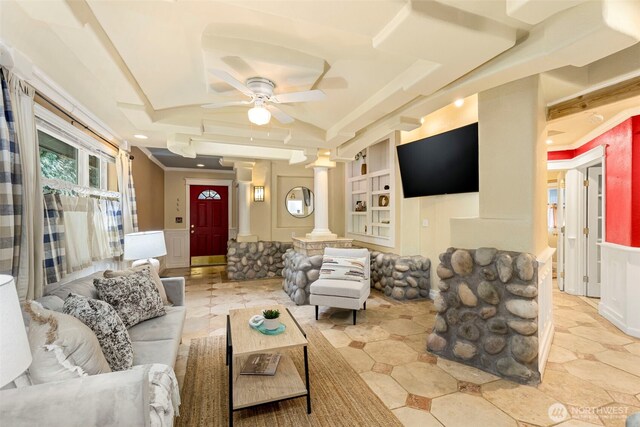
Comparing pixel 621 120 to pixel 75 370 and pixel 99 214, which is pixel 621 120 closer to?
pixel 75 370

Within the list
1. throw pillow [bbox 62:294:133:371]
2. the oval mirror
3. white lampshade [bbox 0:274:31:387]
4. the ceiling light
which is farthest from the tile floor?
the oval mirror

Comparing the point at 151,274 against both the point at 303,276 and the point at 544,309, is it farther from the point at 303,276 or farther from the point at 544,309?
the point at 544,309

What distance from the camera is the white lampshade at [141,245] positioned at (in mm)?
3127

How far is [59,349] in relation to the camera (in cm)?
129

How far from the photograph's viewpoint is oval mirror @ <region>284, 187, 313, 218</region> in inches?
242

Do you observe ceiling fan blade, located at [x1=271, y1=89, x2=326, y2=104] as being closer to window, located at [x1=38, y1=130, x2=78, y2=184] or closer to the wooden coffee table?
the wooden coffee table

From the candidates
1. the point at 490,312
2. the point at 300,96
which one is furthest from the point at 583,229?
the point at 300,96

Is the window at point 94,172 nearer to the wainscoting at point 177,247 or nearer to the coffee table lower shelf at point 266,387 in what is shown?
the coffee table lower shelf at point 266,387

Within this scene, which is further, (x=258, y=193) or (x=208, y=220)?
(x=208, y=220)

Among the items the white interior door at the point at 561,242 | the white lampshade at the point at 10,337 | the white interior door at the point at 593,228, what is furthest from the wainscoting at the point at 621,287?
the white lampshade at the point at 10,337

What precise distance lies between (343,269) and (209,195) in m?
5.13

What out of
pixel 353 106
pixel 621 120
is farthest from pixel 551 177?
pixel 353 106

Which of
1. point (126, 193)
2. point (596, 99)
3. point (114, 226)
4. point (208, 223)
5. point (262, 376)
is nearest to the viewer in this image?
point (262, 376)

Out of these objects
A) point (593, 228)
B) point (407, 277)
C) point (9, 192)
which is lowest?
point (407, 277)
